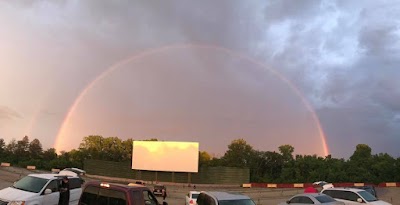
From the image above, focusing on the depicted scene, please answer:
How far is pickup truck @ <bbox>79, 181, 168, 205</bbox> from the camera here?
10648 millimetres

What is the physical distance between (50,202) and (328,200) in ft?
42.3

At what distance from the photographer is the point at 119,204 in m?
10.7

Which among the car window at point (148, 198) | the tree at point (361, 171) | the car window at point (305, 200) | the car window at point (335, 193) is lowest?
the car window at point (305, 200)

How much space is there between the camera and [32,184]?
638 inches

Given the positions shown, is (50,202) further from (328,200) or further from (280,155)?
(280,155)

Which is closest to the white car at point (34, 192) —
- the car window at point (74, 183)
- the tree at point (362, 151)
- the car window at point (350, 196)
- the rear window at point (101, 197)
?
the car window at point (74, 183)

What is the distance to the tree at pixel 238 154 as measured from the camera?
11238 centimetres

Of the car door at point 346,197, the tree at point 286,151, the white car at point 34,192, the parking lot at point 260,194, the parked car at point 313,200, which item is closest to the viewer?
the white car at point 34,192

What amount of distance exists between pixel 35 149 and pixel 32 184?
97.6 meters

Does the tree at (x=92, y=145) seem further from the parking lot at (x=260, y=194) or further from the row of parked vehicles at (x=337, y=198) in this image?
the row of parked vehicles at (x=337, y=198)

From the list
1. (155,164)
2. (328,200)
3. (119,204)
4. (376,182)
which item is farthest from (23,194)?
(376,182)

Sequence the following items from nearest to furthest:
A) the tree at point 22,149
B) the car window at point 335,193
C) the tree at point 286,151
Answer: the car window at point 335,193, the tree at point 22,149, the tree at point 286,151

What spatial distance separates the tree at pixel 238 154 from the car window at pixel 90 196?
101020 mm

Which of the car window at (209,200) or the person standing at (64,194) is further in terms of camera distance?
the person standing at (64,194)
